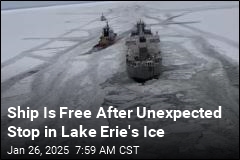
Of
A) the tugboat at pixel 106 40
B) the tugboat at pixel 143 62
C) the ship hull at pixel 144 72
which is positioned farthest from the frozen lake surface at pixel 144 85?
the tugboat at pixel 106 40

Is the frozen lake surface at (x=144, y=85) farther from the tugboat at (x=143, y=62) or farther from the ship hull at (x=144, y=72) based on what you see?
the tugboat at (x=143, y=62)

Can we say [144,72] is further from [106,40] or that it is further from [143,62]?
[106,40]

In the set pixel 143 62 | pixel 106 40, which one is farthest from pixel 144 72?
pixel 106 40

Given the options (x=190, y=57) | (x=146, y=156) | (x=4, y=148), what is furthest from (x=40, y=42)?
(x=146, y=156)

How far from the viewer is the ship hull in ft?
67.4

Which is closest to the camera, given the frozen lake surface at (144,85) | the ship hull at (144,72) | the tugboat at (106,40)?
the frozen lake surface at (144,85)

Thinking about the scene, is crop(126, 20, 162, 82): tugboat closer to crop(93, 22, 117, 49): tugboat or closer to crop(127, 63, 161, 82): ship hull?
crop(127, 63, 161, 82): ship hull

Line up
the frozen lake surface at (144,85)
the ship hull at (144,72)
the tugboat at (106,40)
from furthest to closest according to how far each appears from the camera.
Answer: the tugboat at (106,40) → the ship hull at (144,72) → the frozen lake surface at (144,85)

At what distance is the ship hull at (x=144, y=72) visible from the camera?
20.5 metres

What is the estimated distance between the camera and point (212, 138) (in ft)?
43.3

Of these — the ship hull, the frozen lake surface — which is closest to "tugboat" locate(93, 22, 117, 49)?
the frozen lake surface

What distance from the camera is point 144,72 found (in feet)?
67.4

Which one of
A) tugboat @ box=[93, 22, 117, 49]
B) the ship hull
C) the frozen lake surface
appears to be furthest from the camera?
tugboat @ box=[93, 22, 117, 49]

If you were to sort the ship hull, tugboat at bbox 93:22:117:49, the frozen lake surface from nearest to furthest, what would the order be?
the frozen lake surface → the ship hull → tugboat at bbox 93:22:117:49
